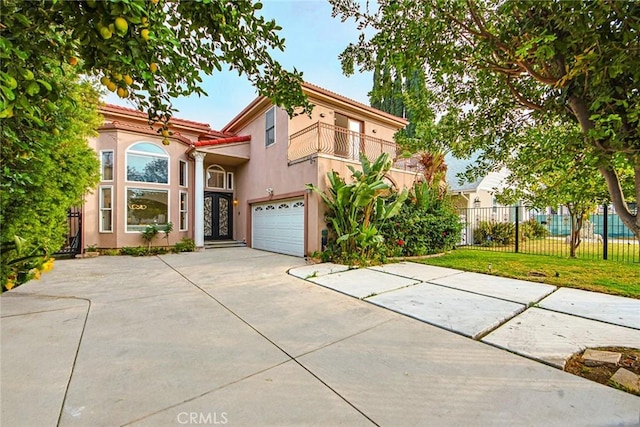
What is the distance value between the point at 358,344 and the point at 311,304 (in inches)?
61.1

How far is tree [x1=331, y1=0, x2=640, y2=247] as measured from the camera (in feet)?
6.79

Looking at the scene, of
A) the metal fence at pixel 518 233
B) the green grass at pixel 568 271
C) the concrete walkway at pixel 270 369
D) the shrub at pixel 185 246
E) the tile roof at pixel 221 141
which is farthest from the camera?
the metal fence at pixel 518 233

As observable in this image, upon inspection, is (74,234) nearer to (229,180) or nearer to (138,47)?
(229,180)

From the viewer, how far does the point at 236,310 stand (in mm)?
4289

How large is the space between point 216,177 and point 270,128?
185 inches

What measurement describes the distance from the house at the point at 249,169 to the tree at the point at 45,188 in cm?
536

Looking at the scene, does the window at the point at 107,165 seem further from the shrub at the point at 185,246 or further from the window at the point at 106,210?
the shrub at the point at 185,246

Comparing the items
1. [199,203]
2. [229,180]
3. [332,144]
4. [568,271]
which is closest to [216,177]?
[229,180]

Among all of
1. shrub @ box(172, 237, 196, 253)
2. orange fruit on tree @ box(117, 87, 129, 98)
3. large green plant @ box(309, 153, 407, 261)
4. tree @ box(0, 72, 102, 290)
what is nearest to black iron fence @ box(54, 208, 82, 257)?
shrub @ box(172, 237, 196, 253)

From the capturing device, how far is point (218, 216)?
1467cm

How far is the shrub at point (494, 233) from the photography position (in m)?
14.2

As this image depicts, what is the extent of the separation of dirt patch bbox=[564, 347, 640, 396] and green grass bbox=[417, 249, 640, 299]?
122 inches

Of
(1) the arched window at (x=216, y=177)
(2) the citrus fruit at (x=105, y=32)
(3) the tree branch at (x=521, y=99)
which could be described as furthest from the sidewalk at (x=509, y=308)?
(1) the arched window at (x=216, y=177)

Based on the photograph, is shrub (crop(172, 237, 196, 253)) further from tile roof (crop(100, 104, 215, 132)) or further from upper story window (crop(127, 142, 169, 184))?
tile roof (crop(100, 104, 215, 132))
